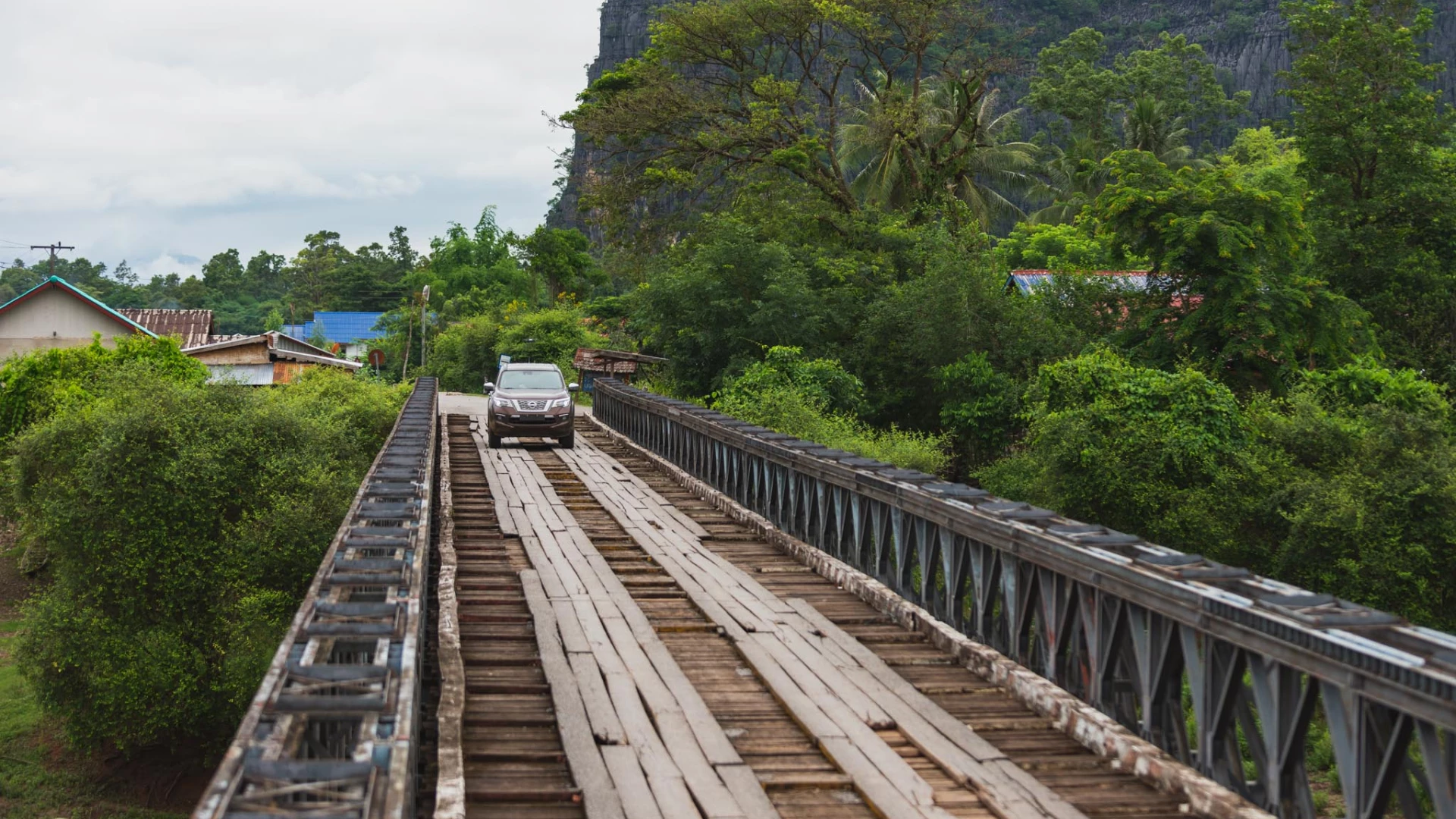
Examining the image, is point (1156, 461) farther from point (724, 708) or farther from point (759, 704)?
point (724, 708)

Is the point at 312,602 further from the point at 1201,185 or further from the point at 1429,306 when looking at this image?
the point at 1429,306

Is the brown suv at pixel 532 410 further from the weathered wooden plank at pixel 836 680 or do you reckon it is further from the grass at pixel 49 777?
the weathered wooden plank at pixel 836 680

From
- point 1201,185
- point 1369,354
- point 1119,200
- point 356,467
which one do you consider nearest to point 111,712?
point 356,467

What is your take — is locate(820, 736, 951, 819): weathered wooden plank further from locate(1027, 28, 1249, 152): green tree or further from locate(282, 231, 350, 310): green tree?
locate(282, 231, 350, 310): green tree

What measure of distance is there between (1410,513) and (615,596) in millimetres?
12624

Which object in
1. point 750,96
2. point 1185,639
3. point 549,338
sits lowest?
point 1185,639

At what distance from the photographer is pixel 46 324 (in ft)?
141

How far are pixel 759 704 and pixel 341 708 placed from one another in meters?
3.33

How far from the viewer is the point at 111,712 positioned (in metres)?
20.9

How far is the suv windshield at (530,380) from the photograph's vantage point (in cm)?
2317

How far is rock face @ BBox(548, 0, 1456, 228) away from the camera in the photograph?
3939 inches

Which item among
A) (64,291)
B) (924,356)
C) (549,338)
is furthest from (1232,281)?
(64,291)

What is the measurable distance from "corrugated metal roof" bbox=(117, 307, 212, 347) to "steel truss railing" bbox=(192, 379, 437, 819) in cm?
4789

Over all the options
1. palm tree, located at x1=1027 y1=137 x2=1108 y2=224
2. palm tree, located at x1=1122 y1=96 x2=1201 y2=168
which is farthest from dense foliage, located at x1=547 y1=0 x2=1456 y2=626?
palm tree, located at x1=1122 y1=96 x2=1201 y2=168
